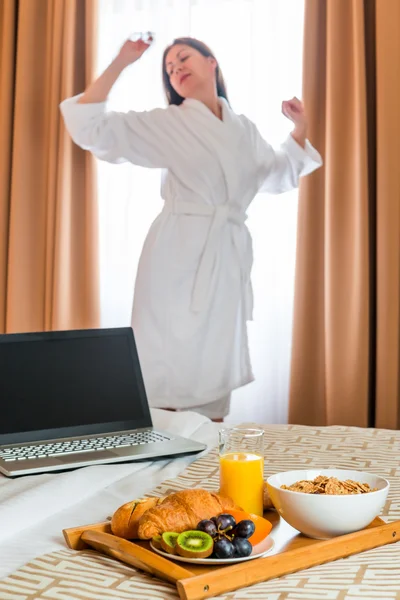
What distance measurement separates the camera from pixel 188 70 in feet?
8.89

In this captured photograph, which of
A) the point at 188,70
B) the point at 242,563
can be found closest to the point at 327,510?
the point at 242,563

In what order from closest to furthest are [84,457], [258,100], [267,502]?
[267,502] < [84,457] < [258,100]

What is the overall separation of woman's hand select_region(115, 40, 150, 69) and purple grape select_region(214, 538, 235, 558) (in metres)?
2.19

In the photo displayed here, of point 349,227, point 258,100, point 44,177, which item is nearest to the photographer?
point 349,227

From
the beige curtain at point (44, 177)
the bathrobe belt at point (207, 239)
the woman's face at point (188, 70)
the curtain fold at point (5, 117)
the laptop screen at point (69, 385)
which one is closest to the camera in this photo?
the laptop screen at point (69, 385)

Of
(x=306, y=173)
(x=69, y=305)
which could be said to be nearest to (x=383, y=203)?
(x=306, y=173)

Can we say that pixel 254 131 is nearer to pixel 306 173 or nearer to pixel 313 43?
pixel 306 173

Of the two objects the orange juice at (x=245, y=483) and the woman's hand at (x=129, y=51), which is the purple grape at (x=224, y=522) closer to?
the orange juice at (x=245, y=483)

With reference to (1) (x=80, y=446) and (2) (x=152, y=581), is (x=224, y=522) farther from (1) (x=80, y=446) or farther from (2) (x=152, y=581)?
(1) (x=80, y=446)

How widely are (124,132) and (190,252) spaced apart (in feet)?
1.60

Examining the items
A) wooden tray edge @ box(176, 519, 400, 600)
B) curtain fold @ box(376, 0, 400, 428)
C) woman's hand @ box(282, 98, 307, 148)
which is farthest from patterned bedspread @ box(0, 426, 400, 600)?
woman's hand @ box(282, 98, 307, 148)

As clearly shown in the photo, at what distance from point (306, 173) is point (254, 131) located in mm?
267

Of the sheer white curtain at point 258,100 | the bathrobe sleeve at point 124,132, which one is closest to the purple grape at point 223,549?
the bathrobe sleeve at point 124,132

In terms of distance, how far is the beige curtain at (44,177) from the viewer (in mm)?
3195
